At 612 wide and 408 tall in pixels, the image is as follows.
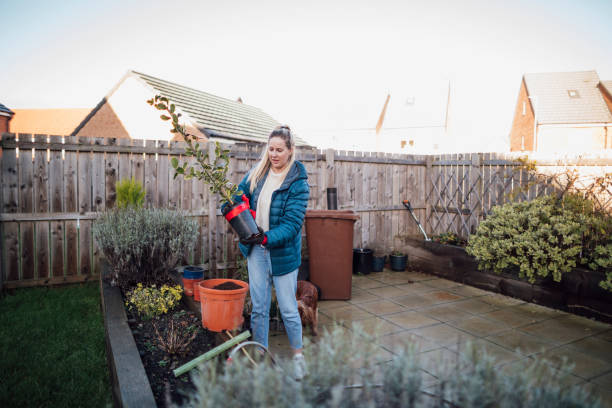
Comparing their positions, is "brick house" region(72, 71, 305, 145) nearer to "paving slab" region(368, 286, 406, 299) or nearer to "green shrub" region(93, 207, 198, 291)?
"green shrub" region(93, 207, 198, 291)

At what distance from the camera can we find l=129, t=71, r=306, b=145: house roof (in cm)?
1072

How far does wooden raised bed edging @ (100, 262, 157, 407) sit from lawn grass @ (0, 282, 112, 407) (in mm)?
127

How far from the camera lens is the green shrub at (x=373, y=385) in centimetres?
110

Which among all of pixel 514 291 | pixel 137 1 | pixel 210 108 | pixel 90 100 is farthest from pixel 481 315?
pixel 90 100

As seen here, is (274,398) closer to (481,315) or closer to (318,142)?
(481,315)

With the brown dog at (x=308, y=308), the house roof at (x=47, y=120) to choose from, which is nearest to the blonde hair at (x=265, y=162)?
the brown dog at (x=308, y=308)

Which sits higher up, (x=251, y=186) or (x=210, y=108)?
(x=210, y=108)

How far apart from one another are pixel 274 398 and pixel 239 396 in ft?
0.38

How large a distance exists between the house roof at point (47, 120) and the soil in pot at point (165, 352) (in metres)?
25.2

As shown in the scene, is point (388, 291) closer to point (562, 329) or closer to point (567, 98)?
point (562, 329)

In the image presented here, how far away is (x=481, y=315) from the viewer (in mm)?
4590

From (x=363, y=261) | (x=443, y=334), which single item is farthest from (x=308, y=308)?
(x=363, y=261)

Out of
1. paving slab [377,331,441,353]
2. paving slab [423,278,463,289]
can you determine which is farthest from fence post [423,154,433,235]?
paving slab [377,331,441,353]

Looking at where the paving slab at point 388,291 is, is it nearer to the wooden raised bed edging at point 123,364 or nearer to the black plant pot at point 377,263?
the black plant pot at point 377,263
